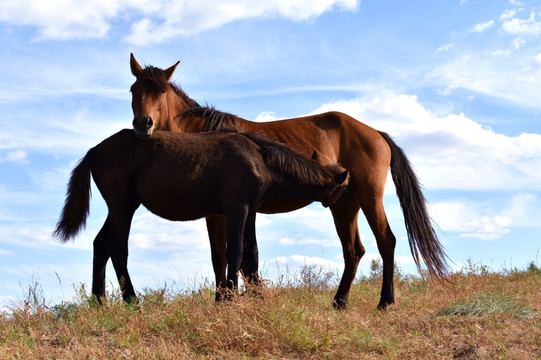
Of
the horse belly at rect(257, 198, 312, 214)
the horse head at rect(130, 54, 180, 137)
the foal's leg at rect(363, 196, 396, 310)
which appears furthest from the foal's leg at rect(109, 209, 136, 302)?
the foal's leg at rect(363, 196, 396, 310)

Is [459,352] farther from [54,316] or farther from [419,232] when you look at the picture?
[54,316]

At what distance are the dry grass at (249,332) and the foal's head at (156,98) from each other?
2.71 metres

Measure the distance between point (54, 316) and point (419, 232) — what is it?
18.5ft

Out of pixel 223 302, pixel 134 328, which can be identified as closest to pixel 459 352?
pixel 223 302

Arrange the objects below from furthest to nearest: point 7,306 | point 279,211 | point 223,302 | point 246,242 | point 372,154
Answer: point 372,154 → point 279,211 → point 246,242 → point 7,306 → point 223,302

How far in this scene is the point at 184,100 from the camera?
8859mm

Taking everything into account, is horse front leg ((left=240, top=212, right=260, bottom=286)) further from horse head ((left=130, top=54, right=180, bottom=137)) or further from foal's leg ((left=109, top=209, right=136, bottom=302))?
horse head ((left=130, top=54, right=180, bottom=137))

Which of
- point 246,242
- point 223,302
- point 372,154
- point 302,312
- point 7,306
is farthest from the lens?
point 372,154

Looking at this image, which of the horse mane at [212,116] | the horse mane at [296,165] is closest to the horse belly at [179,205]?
the horse mane at [296,165]

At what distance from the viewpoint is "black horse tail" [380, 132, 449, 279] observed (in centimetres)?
905

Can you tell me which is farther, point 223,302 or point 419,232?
point 419,232

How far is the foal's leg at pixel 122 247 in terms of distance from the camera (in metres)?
6.80

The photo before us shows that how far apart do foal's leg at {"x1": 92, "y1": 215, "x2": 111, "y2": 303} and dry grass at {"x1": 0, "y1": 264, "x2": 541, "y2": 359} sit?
50 centimetres

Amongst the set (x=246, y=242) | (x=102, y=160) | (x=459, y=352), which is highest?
(x=102, y=160)
